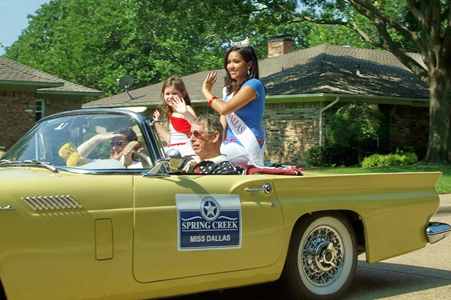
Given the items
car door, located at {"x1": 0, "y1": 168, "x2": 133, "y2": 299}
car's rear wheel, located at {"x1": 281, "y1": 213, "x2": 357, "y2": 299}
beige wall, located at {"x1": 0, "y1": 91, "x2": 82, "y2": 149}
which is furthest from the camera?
beige wall, located at {"x1": 0, "y1": 91, "x2": 82, "y2": 149}

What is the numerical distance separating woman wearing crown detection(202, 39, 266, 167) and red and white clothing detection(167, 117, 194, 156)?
40 centimetres

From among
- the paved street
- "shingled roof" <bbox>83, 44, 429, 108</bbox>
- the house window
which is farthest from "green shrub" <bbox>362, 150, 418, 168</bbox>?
the paved street

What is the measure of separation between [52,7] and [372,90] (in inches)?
2146

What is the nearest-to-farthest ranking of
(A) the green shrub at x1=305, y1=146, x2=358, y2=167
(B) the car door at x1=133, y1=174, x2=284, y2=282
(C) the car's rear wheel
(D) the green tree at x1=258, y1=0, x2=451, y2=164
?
(B) the car door at x1=133, y1=174, x2=284, y2=282 < (C) the car's rear wheel < (D) the green tree at x1=258, y1=0, x2=451, y2=164 < (A) the green shrub at x1=305, y1=146, x2=358, y2=167

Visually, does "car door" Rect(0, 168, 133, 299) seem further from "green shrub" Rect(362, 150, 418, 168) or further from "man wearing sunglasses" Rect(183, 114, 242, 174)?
"green shrub" Rect(362, 150, 418, 168)

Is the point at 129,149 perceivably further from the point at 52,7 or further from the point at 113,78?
the point at 52,7

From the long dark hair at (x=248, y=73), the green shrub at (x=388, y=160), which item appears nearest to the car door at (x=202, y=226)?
the long dark hair at (x=248, y=73)

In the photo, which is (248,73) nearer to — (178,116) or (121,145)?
(178,116)

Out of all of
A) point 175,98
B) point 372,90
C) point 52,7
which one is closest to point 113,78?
point 372,90

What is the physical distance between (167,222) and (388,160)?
18235 mm

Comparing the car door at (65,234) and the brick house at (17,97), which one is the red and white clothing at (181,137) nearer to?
the car door at (65,234)

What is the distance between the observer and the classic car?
385cm

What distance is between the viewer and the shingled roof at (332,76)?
2433 centimetres

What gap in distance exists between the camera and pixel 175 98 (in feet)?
20.2
